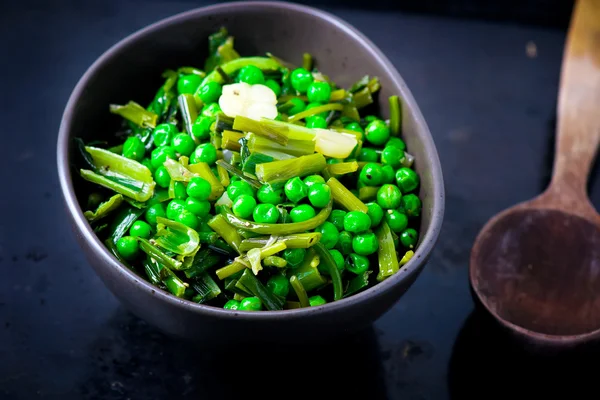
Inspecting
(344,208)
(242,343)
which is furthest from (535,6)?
(242,343)

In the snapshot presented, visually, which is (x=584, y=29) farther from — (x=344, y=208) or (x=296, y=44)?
(x=344, y=208)

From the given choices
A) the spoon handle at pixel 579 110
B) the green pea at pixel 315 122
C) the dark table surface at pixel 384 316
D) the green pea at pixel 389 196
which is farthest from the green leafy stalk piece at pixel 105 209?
the spoon handle at pixel 579 110

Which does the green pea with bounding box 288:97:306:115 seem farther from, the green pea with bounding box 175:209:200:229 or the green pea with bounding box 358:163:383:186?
the green pea with bounding box 175:209:200:229

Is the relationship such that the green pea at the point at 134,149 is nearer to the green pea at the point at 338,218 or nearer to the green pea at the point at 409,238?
the green pea at the point at 338,218

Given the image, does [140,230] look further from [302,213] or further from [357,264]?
[357,264]

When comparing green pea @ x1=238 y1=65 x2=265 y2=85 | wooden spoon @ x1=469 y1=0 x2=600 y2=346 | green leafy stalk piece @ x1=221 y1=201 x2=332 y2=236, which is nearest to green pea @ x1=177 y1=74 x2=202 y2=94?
green pea @ x1=238 y1=65 x2=265 y2=85

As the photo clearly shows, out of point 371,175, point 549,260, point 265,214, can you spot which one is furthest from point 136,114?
point 549,260
